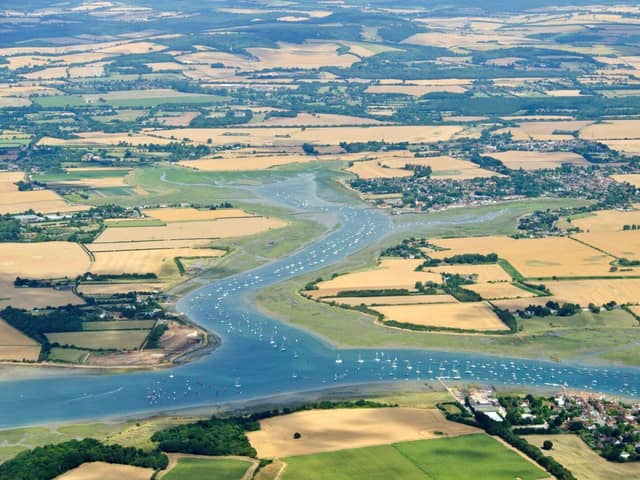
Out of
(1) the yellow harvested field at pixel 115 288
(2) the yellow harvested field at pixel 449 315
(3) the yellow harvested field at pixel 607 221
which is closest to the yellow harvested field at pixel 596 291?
(2) the yellow harvested field at pixel 449 315

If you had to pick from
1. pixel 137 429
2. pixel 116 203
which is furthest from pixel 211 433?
pixel 116 203

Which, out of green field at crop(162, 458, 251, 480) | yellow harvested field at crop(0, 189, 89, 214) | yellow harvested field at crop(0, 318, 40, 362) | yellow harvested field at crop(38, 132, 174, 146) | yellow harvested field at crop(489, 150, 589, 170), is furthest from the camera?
yellow harvested field at crop(38, 132, 174, 146)

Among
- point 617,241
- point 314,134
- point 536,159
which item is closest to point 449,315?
point 617,241

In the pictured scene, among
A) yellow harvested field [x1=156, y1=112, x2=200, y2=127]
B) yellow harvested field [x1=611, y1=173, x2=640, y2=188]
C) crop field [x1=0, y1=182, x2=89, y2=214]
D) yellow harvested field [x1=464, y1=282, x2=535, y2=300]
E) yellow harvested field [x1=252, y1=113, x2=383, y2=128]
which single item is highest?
yellow harvested field [x1=464, y1=282, x2=535, y2=300]

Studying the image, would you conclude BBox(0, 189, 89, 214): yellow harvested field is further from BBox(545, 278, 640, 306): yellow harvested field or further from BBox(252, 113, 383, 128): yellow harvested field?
BBox(545, 278, 640, 306): yellow harvested field

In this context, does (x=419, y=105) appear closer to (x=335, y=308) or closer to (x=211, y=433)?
(x=335, y=308)

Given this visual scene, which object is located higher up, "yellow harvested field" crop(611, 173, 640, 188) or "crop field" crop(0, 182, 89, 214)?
"crop field" crop(0, 182, 89, 214)

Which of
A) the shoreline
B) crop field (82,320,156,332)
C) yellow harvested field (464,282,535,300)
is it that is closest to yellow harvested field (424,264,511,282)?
yellow harvested field (464,282,535,300)
